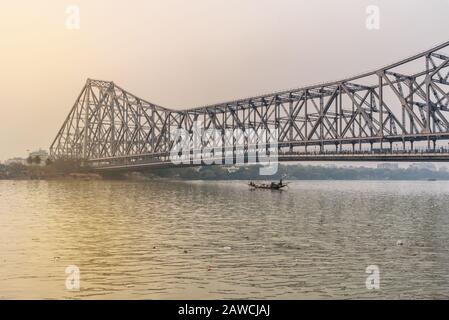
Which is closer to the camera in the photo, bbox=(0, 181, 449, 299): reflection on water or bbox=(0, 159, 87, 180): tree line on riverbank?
bbox=(0, 181, 449, 299): reflection on water

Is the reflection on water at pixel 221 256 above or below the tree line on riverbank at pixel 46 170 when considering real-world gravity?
below

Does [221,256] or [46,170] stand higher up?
[46,170]

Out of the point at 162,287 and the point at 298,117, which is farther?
the point at 298,117

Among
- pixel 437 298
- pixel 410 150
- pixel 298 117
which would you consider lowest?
pixel 437 298

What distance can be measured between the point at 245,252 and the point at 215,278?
Result: 17.1 feet

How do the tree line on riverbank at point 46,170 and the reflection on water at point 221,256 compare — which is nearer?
the reflection on water at point 221,256

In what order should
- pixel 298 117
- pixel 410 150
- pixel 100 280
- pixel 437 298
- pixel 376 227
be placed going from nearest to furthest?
pixel 437 298
pixel 100 280
pixel 376 227
pixel 410 150
pixel 298 117

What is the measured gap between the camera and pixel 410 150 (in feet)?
233

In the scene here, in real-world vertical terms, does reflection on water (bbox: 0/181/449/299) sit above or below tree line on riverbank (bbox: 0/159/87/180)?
below

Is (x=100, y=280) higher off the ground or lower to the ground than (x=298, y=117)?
lower

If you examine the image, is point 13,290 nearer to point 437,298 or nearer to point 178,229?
point 437,298

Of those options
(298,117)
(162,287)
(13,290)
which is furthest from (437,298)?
(298,117)

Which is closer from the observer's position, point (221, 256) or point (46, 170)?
point (221, 256)

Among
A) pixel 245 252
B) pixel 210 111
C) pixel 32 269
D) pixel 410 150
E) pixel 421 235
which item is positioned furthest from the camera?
pixel 210 111
